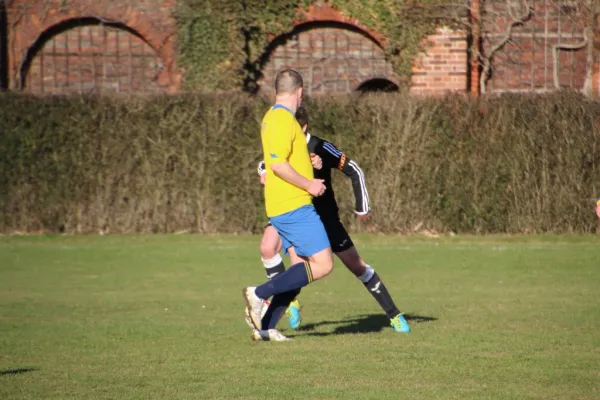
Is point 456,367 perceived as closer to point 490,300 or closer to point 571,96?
point 490,300

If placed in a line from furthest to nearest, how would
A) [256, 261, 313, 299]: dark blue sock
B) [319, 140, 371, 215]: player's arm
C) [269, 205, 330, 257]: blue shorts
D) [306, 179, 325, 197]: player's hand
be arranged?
1. [319, 140, 371, 215]: player's arm
2. [256, 261, 313, 299]: dark blue sock
3. [269, 205, 330, 257]: blue shorts
4. [306, 179, 325, 197]: player's hand

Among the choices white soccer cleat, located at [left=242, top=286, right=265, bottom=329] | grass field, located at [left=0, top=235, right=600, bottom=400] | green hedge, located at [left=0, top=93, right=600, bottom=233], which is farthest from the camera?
green hedge, located at [left=0, top=93, right=600, bottom=233]

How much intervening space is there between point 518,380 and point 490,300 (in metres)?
4.64

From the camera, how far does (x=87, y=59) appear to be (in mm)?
23188

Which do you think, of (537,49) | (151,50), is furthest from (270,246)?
(537,49)

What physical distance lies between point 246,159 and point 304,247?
10.4m

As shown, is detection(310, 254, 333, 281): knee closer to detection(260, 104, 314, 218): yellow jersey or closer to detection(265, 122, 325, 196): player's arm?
detection(260, 104, 314, 218): yellow jersey

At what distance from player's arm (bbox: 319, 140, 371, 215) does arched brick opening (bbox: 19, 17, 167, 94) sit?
14.9 metres

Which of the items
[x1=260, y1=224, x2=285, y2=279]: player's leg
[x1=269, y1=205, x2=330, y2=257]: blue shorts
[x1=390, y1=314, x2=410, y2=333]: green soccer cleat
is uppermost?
[x1=269, y1=205, x2=330, y2=257]: blue shorts

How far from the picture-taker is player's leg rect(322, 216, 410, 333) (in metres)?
8.73

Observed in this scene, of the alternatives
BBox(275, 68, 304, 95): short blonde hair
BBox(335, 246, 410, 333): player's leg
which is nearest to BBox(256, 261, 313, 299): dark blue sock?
BBox(335, 246, 410, 333): player's leg

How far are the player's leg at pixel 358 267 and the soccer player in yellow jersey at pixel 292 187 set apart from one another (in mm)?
827

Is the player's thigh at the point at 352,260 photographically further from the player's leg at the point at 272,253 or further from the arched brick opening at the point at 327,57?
the arched brick opening at the point at 327,57

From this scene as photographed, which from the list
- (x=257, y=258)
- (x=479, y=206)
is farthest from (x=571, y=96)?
(x=257, y=258)
